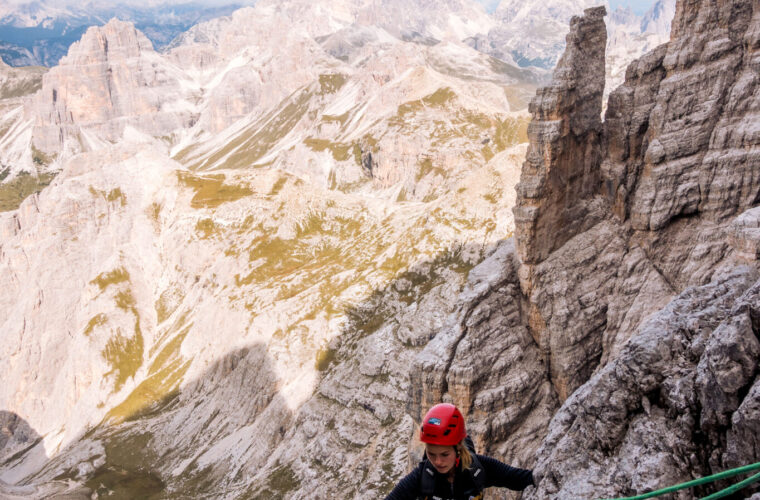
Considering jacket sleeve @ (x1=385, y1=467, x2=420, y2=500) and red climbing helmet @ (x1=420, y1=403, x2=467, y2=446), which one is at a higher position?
red climbing helmet @ (x1=420, y1=403, x2=467, y2=446)

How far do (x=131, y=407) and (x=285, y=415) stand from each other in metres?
48.6

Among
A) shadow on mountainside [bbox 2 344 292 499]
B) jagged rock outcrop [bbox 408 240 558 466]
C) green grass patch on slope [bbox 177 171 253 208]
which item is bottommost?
shadow on mountainside [bbox 2 344 292 499]

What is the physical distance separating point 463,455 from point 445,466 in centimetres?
48

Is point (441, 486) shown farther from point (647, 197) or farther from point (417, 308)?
point (417, 308)

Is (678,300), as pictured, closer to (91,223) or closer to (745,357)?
(745,357)

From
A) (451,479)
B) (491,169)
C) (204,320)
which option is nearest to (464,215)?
(491,169)

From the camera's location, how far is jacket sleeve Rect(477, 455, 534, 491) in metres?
11.7

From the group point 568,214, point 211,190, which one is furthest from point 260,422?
point 211,190

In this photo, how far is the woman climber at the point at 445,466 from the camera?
34.2 feet

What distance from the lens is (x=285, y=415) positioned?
8206 cm

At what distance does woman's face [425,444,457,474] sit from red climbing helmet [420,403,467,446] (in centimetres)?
25

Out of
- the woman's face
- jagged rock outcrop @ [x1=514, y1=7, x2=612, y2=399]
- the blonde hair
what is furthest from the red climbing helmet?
jagged rock outcrop @ [x1=514, y1=7, x2=612, y2=399]

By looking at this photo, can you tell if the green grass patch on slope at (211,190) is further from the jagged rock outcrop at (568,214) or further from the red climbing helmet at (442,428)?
the red climbing helmet at (442,428)

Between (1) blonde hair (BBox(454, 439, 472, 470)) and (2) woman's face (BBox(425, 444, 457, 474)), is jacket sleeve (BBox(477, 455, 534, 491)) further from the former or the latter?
(2) woman's face (BBox(425, 444, 457, 474))
